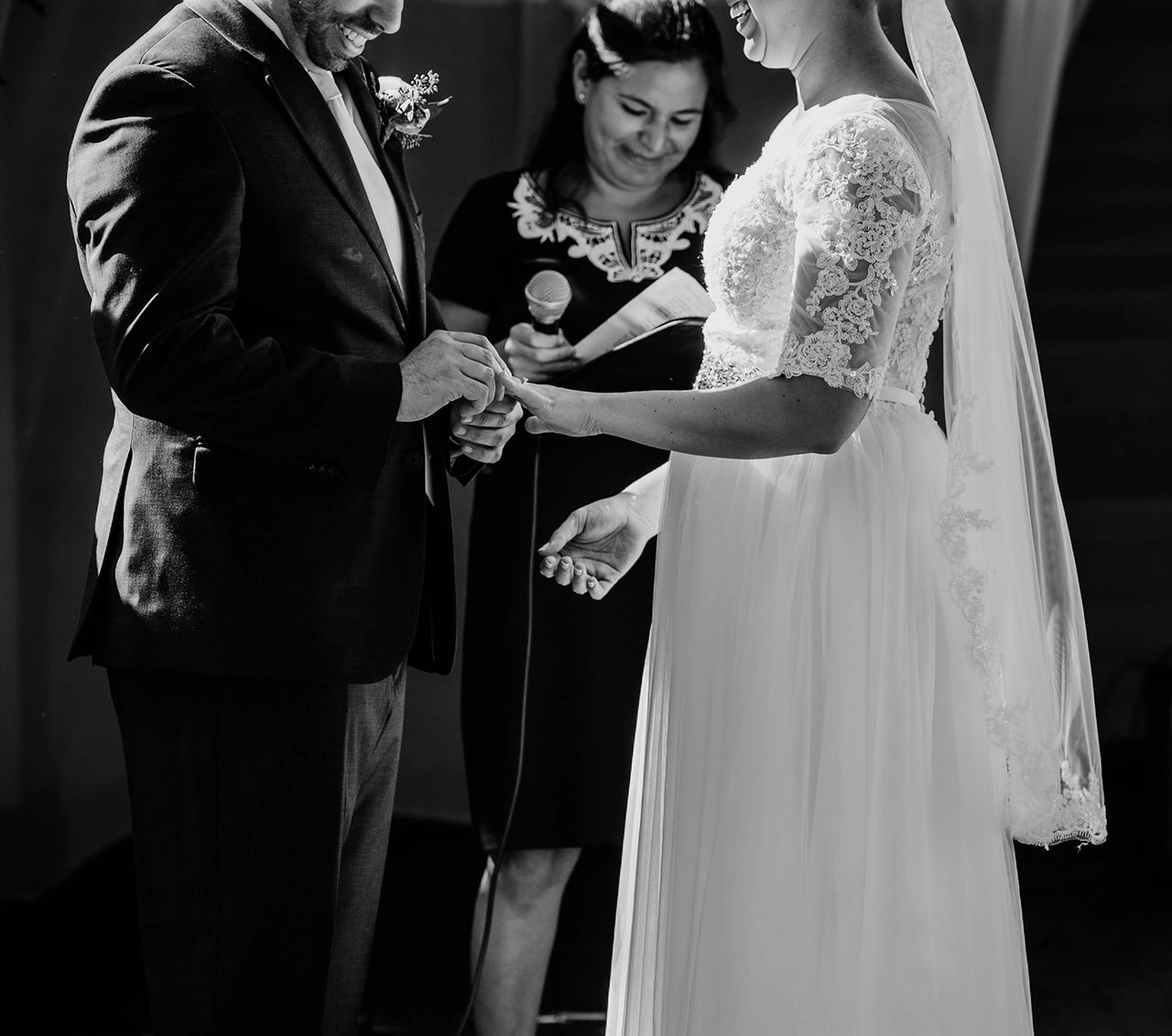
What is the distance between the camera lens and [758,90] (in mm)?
3334

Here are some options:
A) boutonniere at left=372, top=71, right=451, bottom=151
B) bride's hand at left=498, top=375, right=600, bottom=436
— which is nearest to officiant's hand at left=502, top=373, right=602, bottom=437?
bride's hand at left=498, top=375, right=600, bottom=436

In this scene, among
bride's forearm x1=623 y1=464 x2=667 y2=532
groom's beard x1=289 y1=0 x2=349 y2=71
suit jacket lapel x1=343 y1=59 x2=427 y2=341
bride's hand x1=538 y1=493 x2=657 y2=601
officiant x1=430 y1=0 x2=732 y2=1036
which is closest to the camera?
groom's beard x1=289 y1=0 x2=349 y2=71

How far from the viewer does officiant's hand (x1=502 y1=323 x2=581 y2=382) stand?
2.74 metres

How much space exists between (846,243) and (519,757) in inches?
53.7

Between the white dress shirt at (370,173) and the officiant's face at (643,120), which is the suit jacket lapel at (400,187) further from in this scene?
the officiant's face at (643,120)

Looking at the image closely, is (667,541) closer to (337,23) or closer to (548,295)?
(548,295)

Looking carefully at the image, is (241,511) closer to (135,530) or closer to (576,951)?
(135,530)

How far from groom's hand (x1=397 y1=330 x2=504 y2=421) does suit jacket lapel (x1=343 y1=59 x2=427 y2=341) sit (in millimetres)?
134

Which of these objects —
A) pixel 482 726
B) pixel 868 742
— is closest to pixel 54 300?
pixel 482 726

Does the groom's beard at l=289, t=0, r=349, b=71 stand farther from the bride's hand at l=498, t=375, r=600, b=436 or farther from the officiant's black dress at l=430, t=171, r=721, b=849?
the officiant's black dress at l=430, t=171, r=721, b=849

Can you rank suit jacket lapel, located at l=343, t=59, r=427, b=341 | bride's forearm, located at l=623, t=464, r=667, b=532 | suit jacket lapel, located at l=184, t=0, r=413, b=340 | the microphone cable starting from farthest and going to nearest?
the microphone cable, bride's forearm, located at l=623, t=464, r=667, b=532, suit jacket lapel, located at l=343, t=59, r=427, b=341, suit jacket lapel, located at l=184, t=0, r=413, b=340

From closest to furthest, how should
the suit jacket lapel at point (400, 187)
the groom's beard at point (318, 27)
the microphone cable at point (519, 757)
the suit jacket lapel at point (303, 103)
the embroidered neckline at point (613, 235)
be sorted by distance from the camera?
the suit jacket lapel at point (303, 103) < the groom's beard at point (318, 27) < the suit jacket lapel at point (400, 187) < the microphone cable at point (519, 757) < the embroidered neckline at point (613, 235)

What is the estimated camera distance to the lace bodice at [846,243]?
5.58ft

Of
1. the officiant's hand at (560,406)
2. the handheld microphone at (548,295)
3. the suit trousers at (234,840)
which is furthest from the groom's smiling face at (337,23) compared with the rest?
the suit trousers at (234,840)
